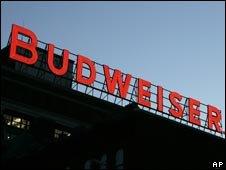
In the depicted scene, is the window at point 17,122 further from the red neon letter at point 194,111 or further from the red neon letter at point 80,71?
the red neon letter at point 194,111

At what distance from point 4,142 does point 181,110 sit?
84.7 ft

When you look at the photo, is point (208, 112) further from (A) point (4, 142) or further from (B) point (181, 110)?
(A) point (4, 142)

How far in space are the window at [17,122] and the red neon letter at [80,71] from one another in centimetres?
836

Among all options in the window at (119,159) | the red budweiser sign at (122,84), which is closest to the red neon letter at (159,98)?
the red budweiser sign at (122,84)

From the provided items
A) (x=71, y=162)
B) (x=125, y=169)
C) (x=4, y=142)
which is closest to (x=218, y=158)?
(x=125, y=169)

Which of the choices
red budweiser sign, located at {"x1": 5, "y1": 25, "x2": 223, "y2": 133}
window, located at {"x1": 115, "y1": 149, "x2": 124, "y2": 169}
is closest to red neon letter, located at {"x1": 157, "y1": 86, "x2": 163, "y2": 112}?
red budweiser sign, located at {"x1": 5, "y1": 25, "x2": 223, "y2": 133}

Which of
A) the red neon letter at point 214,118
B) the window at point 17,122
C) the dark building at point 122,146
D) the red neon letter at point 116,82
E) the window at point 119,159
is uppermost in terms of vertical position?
the red neon letter at point 116,82

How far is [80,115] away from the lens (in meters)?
62.4

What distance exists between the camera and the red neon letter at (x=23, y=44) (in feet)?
193

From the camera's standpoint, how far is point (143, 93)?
68562mm

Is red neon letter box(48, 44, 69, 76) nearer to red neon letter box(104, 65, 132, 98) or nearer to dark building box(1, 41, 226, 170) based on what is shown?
red neon letter box(104, 65, 132, 98)

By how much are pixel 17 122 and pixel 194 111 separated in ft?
82.8

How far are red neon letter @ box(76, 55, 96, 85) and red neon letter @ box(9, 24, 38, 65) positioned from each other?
5874 mm

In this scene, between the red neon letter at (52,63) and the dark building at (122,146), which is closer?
the dark building at (122,146)
